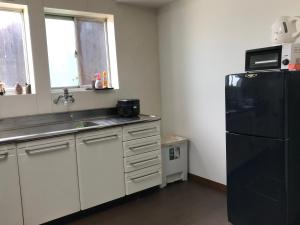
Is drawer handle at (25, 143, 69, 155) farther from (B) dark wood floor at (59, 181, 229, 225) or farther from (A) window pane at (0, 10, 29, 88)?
(A) window pane at (0, 10, 29, 88)

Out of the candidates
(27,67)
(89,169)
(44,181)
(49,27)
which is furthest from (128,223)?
(49,27)

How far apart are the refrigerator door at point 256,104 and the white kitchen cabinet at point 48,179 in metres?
1.46

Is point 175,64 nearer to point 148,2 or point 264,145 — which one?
point 148,2

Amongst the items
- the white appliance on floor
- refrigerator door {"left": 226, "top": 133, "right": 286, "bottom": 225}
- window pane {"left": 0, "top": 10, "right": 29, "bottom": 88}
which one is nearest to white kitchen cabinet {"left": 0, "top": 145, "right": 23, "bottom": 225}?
window pane {"left": 0, "top": 10, "right": 29, "bottom": 88}

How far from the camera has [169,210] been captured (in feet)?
9.05

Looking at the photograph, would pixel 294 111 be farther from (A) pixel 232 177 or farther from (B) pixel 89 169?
(B) pixel 89 169

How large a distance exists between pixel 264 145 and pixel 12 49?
103 inches

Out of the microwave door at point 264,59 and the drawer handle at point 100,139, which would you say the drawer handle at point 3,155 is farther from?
the microwave door at point 264,59

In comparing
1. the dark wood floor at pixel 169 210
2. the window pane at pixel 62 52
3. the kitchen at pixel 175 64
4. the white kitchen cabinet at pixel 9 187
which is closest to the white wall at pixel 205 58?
the kitchen at pixel 175 64

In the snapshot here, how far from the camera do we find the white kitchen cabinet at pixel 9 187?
7.19 feet

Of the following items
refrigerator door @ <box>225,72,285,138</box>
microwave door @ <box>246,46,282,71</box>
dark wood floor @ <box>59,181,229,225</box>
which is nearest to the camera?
refrigerator door @ <box>225,72,285,138</box>

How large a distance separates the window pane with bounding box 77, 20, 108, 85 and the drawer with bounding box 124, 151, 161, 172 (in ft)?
3.84

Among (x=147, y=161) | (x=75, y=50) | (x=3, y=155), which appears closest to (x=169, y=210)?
(x=147, y=161)

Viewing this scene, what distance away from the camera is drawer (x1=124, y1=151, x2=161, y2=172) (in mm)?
2910
